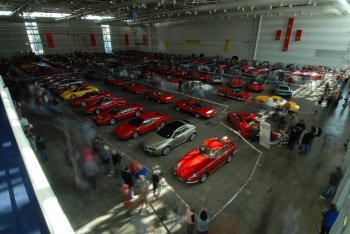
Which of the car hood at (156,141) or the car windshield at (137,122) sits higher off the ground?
the car windshield at (137,122)

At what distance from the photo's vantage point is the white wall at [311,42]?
27500 millimetres

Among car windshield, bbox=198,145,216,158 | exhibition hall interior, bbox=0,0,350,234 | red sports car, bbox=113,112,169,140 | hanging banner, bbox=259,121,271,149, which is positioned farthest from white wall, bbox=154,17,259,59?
car windshield, bbox=198,145,216,158

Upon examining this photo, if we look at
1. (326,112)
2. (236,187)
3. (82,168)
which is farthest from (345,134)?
(82,168)

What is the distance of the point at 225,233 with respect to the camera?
6328mm

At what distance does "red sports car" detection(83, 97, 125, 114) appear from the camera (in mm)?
15152

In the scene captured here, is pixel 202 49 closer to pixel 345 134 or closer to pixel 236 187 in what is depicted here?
pixel 345 134

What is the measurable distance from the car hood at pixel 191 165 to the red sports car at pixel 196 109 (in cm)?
600

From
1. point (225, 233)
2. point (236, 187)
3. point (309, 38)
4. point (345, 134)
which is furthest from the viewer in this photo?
point (309, 38)

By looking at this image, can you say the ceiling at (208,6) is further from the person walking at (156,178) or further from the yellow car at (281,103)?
the person walking at (156,178)

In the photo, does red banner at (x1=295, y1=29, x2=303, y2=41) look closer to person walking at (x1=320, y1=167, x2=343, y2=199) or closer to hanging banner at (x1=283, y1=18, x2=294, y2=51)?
hanging banner at (x1=283, y1=18, x2=294, y2=51)

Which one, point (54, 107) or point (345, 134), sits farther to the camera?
point (54, 107)

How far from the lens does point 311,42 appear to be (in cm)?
2980

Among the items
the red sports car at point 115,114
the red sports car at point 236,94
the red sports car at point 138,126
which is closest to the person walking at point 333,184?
the red sports car at point 138,126

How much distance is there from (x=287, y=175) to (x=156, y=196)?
19.1ft
